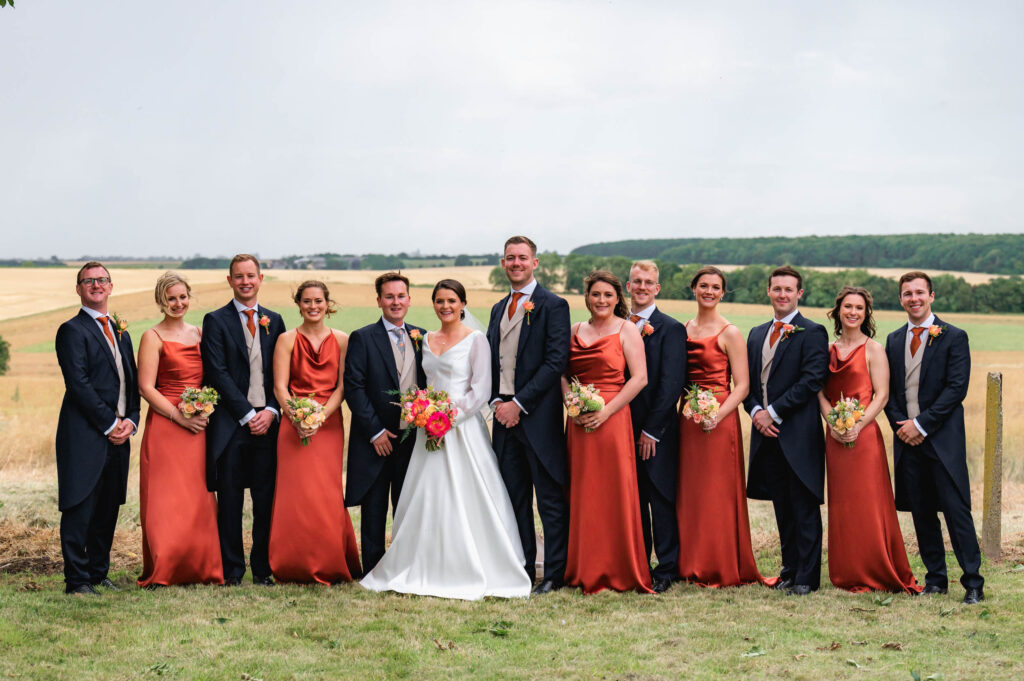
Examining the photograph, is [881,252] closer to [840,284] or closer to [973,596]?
[840,284]

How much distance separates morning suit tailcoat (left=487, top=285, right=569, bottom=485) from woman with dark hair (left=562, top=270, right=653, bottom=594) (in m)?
0.15

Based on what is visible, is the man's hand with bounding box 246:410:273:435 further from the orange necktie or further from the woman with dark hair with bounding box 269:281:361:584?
the orange necktie

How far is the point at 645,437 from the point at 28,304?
1120 inches

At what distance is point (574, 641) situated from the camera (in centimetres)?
670

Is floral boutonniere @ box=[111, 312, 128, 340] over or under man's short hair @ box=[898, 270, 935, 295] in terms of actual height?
under

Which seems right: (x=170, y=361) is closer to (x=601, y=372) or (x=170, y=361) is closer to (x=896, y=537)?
(x=601, y=372)

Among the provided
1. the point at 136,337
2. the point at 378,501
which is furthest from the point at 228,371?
the point at 136,337

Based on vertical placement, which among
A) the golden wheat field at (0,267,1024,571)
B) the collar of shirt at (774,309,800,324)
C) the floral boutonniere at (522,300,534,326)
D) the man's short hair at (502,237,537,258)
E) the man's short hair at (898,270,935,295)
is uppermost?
the man's short hair at (502,237,537,258)

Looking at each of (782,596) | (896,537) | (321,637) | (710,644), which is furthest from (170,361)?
(896,537)

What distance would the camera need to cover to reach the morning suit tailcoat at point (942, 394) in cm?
749

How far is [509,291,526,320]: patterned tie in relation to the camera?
8055 mm

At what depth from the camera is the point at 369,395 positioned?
8.14 m

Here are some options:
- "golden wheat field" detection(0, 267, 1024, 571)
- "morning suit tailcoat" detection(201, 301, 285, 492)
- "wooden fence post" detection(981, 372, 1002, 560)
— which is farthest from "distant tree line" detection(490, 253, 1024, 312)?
"morning suit tailcoat" detection(201, 301, 285, 492)

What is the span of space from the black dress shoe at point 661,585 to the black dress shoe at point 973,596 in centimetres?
228
